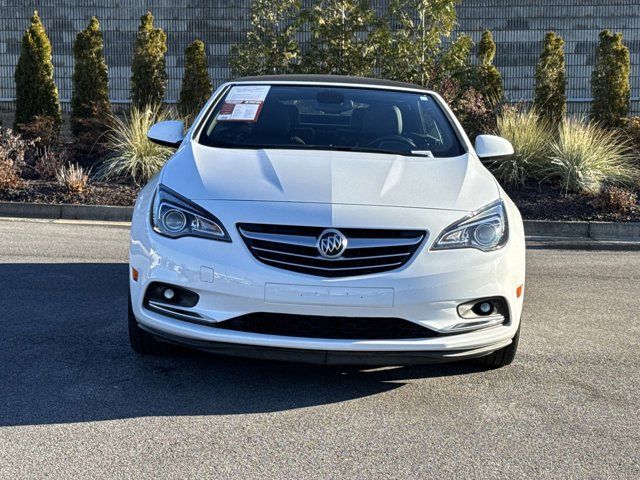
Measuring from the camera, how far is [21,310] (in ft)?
20.1

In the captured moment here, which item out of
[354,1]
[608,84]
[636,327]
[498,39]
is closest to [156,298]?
[636,327]

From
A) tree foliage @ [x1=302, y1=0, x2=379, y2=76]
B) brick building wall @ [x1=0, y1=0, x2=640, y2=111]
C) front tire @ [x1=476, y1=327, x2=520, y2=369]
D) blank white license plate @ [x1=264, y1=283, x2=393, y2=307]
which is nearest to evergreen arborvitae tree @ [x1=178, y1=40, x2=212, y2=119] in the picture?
tree foliage @ [x1=302, y1=0, x2=379, y2=76]

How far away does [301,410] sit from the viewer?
172 inches

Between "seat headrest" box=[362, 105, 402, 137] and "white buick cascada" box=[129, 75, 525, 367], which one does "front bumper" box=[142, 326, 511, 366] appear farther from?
"seat headrest" box=[362, 105, 402, 137]

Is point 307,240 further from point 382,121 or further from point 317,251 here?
point 382,121

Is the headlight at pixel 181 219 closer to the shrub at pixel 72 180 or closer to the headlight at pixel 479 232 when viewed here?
the headlight at pixel 479 232

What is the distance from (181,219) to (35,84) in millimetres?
10169

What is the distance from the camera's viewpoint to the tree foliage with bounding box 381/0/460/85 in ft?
43.5

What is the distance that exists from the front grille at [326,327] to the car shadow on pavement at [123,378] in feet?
1.17

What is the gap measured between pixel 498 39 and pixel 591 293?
11.9 metres

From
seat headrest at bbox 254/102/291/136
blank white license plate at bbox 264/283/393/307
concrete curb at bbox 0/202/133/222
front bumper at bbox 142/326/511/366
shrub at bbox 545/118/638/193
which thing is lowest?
concrete curb at bbox 0/202/133/222

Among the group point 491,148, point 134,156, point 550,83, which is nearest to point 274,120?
point 491,148

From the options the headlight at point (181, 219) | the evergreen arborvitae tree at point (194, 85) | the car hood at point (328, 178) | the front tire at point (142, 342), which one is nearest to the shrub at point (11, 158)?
the evergreen arborvitae tree at point (194, 85)

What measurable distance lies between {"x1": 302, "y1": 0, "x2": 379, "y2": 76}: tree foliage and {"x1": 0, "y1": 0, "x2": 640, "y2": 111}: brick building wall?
5.09 meters
